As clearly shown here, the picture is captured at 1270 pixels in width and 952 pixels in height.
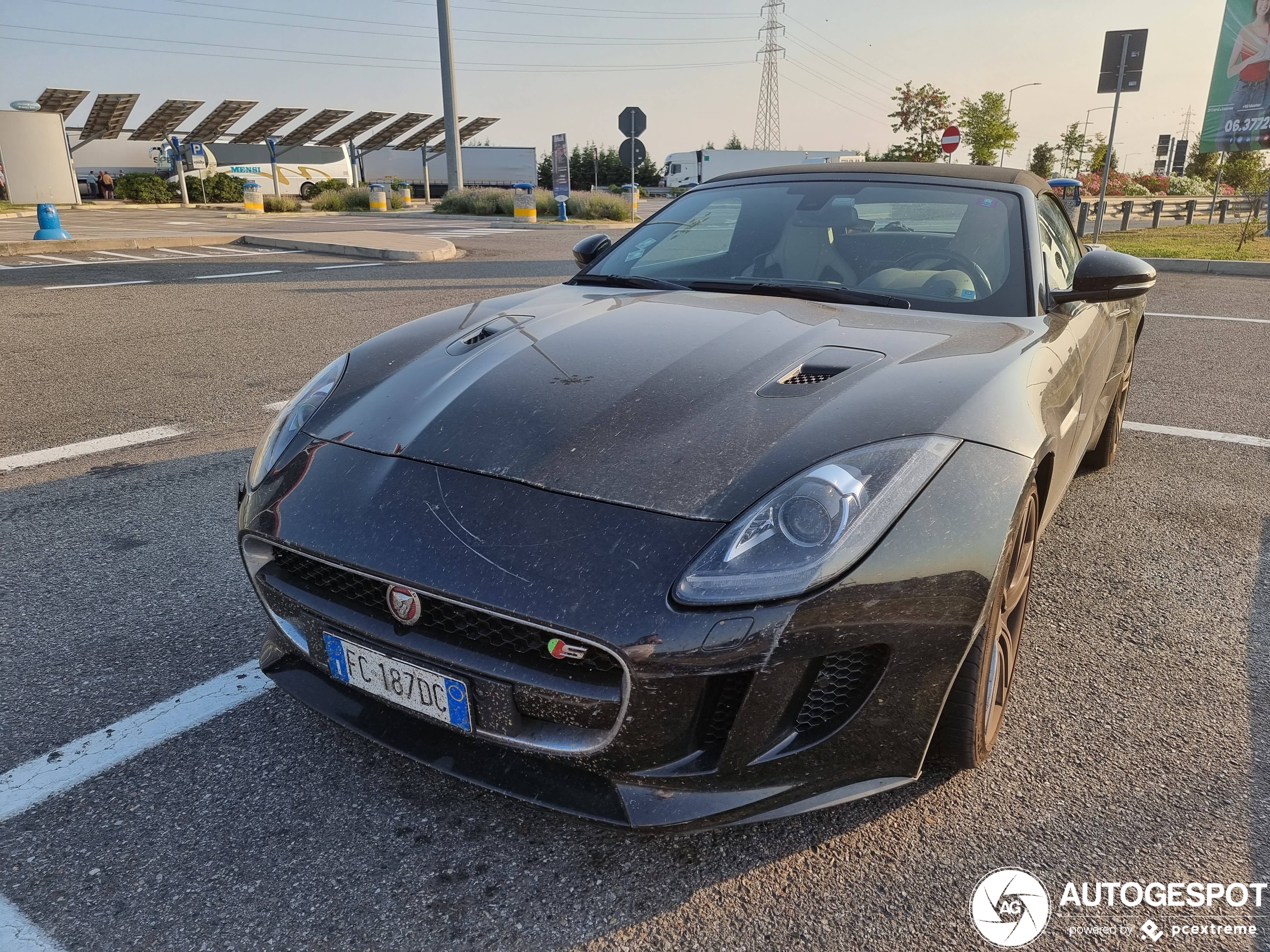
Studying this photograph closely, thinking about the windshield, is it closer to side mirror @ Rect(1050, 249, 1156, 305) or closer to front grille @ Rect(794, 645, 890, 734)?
side mirror @ Rect(1050, 249, 1156, 305)

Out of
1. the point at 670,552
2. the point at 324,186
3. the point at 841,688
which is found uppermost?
the point at 324,186

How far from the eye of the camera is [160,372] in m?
5.58

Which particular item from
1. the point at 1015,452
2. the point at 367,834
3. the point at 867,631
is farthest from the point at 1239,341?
the point at 367,834

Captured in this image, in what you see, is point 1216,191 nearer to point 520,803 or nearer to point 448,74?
point 448,74

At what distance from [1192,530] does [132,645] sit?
3.68m

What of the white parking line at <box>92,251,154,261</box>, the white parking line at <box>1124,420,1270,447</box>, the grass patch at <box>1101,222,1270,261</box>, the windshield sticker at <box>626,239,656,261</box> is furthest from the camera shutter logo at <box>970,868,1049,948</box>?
the white parking line at <box>92,251,154,261</box>

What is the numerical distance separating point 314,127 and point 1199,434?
5274 centimetres

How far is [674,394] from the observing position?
1943 mm

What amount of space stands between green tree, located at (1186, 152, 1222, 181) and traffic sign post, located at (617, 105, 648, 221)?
40688 mm

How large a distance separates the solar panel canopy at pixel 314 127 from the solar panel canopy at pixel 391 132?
224cm

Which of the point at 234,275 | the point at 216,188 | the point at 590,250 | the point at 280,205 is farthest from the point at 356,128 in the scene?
the point at 590,250

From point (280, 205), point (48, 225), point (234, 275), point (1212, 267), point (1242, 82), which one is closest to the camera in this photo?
point (234, 275)

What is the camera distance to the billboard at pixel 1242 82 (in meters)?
21.7

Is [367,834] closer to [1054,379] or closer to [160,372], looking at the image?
[1054,379]
